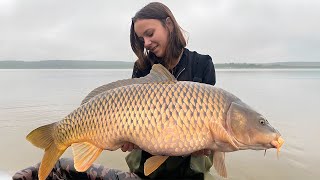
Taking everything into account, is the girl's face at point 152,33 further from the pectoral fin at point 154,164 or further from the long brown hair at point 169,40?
the pectoral fin at point 154,164

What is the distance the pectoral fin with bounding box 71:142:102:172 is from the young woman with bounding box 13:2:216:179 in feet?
2.79

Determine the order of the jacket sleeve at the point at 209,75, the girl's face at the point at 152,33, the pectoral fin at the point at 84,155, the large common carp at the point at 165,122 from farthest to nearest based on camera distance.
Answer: the jacket sleeve at the point at 209,75 < the girl's face at the point at 152,33 < the pectoral fin at the point at 84,155 < the large common carp at the point at 165,122

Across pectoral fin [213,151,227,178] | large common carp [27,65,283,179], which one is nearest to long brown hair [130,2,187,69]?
large common carp [27,65,283,179]

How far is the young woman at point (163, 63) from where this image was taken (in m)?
2.61

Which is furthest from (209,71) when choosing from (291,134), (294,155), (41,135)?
(291,134)

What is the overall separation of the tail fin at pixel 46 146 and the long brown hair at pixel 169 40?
1.03m

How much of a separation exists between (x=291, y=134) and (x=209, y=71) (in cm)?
306

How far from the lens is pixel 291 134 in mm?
5293

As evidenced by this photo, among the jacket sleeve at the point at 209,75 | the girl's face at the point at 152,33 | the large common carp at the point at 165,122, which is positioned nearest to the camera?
the large common carp at the point at 165,122

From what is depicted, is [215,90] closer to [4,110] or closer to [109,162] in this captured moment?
[109,162]

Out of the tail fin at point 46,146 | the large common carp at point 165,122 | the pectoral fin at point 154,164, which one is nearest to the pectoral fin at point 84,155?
the large common carp at point 165,122

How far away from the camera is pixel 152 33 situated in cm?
260

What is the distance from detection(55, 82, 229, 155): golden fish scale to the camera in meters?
1.73

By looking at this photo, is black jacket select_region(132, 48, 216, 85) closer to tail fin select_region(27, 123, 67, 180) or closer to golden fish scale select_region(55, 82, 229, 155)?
golden fish scale select_region(55, 82, 229, 155)
